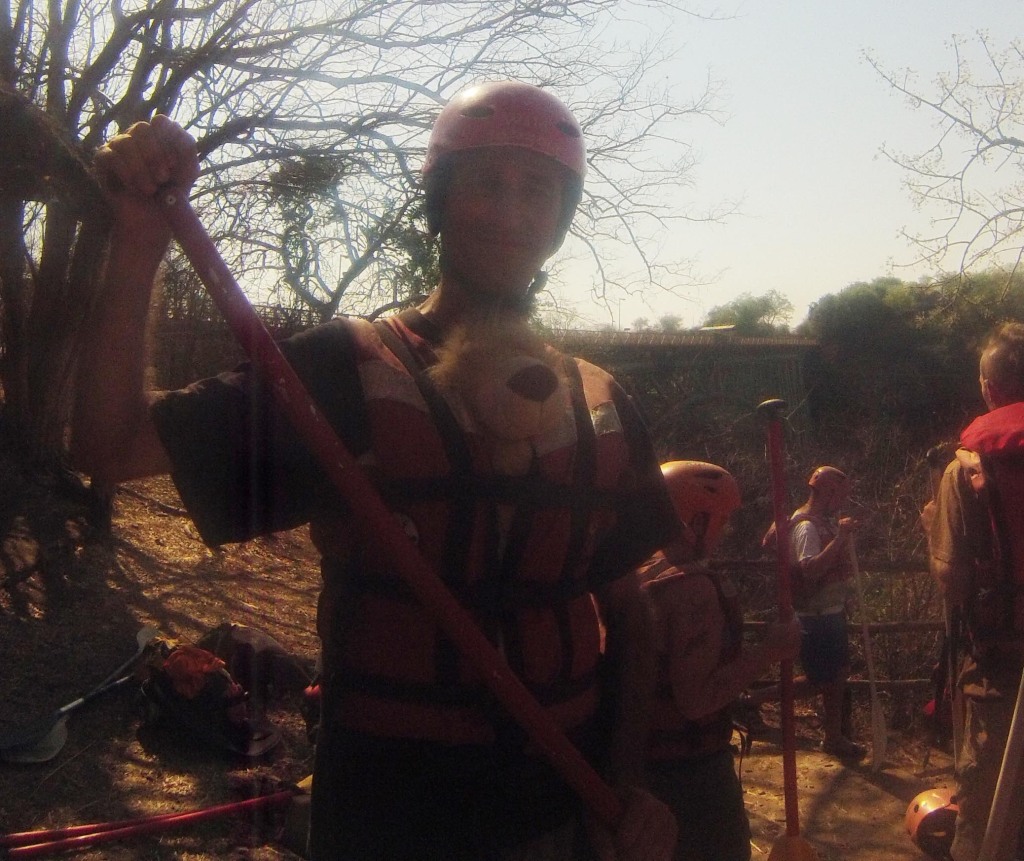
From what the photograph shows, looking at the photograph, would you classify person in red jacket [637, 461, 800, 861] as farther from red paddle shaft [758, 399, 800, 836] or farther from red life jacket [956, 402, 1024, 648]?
red life jacket [956, 402, 1024, 648]

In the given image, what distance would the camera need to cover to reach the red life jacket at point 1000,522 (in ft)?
10.6

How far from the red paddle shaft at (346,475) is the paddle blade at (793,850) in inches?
71.4

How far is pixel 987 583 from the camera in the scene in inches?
131

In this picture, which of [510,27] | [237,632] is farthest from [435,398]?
[510,27]

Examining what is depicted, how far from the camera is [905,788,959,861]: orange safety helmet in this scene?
14.3ft

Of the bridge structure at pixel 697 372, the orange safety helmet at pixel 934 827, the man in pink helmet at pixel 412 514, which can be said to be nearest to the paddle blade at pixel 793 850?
the man in pink helmet at pixel 412 514

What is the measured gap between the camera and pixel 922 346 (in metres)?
18.9

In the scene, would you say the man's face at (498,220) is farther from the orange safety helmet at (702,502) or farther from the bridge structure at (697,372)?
the bridge structure at (697,372)

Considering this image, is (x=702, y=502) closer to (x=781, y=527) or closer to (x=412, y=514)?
(x=781, y=527)

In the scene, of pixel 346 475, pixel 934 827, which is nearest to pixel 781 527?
pixel 346 475

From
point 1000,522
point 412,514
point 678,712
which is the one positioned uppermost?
point 412,514

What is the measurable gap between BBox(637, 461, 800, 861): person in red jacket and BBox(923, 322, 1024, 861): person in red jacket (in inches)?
36.0

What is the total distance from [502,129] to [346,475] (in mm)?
735

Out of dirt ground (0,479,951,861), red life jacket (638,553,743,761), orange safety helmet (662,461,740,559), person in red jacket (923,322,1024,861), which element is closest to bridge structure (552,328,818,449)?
dirt ground (0,479,951,861)
